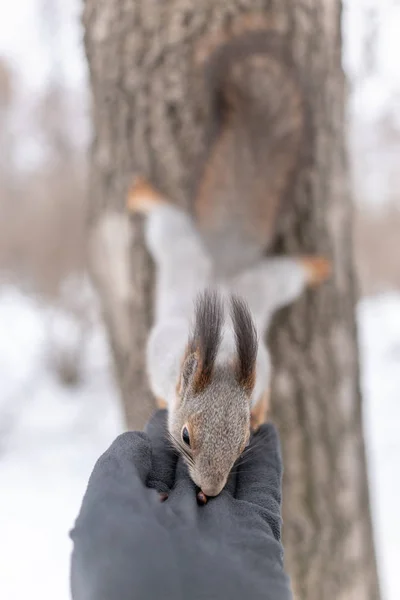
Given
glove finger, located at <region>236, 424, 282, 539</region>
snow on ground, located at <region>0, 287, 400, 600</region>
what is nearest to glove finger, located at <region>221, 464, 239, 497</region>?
glove finger, located at <region>236, 424, 282, 539</region>

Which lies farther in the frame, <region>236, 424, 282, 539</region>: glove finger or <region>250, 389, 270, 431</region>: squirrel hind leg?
<region>250, 389, 270, 431</region>: squirrel hind leg

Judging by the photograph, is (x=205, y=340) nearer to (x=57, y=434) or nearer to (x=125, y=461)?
(x=125, y=461)

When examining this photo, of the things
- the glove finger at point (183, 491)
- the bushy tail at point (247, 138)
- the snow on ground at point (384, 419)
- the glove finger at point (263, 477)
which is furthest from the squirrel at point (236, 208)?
the snow on ground at point (384, 419)

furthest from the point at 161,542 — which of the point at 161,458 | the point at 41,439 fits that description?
the point at 41,439

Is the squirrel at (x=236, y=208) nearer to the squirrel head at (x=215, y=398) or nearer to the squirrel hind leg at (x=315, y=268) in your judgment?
the squirrel hind leg at (x=315, y=268)

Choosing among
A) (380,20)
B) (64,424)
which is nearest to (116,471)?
(380,20)

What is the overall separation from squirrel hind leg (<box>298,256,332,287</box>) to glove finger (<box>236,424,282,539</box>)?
1.54ft

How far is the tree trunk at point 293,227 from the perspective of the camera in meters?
1.23

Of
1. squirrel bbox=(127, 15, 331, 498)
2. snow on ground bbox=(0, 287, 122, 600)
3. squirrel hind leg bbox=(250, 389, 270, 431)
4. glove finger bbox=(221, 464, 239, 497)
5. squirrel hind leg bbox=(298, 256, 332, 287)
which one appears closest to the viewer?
glove finger bbox=(221, 464, 239, 497)

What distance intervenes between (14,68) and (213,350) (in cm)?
225

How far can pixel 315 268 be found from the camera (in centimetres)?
129

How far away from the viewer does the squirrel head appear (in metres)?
0.75

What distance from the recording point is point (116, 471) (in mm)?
593

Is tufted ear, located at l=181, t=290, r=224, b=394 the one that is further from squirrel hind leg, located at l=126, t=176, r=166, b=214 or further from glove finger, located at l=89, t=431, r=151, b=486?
squirrel hind leg, located at l=126, t=176, r=166, b=214
